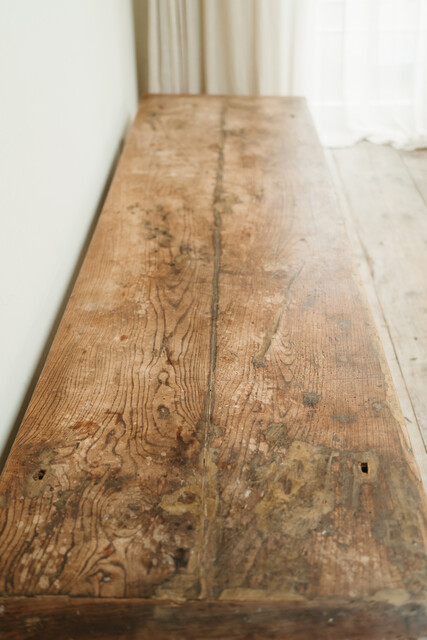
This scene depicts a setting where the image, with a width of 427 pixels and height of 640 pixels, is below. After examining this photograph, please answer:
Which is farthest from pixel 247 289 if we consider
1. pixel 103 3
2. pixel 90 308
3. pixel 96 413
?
pixel 103 3

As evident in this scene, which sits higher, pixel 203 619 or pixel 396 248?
pixel 203 619

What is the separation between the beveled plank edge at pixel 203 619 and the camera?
706mm

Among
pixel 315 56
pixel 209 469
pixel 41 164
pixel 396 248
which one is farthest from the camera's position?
pixel 315 56

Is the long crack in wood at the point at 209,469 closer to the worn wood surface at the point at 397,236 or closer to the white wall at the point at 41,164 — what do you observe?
the white wall at the point at 41,164

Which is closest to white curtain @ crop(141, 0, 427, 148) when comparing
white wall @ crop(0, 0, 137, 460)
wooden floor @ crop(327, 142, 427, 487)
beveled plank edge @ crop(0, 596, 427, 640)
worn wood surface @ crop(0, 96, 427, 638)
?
wooden floor @ crop(327, 142, 427, 487)

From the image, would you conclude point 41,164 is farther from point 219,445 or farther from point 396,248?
point 396,248

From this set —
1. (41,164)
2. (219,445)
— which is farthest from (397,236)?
(219,445)

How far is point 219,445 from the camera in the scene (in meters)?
0.88

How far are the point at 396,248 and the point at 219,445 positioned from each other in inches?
60.9

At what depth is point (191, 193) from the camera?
161cm

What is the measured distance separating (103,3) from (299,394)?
61.1 inches

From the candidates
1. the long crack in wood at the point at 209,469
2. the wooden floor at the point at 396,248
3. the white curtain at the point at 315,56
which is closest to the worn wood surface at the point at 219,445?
the long crack in wood at the point at 209,469

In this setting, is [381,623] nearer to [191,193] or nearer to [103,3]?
[191,193]

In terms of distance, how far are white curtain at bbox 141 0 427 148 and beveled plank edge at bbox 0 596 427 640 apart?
250cm
